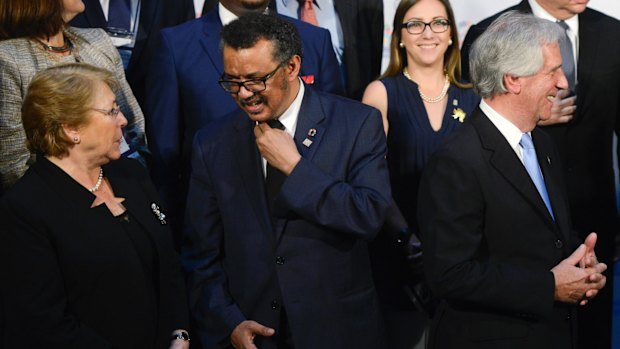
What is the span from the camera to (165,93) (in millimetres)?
4062

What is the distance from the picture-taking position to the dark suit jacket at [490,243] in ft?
10.0

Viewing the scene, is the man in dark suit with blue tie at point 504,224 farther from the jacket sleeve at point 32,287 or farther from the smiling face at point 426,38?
the jacket sleeve at point 32,287

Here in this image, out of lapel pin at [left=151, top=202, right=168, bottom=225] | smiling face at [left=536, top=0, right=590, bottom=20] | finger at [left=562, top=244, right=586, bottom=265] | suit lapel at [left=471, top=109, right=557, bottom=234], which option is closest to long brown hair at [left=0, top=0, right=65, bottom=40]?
lapel pin at [left=151, top=202, right=168, bottom=225]

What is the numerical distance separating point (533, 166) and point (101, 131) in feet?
4.62

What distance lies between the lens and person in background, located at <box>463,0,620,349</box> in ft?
14.9

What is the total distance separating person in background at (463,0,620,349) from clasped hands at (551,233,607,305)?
1420 mm

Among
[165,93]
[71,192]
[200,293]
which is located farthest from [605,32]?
[71,192]

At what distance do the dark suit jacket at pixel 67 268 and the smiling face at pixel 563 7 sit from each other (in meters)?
2.28

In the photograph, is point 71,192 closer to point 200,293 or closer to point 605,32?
point 200,293

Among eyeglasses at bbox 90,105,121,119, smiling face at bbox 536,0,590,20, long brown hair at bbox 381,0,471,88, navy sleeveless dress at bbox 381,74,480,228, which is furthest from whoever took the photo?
smiling face at bbox 536,0,590,20

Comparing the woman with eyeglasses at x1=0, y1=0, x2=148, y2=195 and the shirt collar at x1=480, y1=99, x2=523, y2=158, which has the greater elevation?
the shirt collar at x1=480, y1=99, x2=523, y2=158

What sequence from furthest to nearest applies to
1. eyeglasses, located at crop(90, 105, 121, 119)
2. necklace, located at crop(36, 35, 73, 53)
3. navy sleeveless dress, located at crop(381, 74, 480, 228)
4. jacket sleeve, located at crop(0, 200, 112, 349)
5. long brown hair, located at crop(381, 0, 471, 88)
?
1. long brown hair, located at crop(381, 0, 471, 88)
2. navy sleeveless dress, located at crop(381, 74, 480, 228)
3. necklace, located at crop(36, 35, 73, 53)
4. eyeglasses, located at crop(90, 105, 121, 119)
5. jacket sleeve, located at crop(0, 200, 112, 349)

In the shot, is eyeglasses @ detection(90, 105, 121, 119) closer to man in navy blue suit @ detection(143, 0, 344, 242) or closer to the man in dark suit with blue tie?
man in navy blue suit @ detection(143, 0, 344, 242)

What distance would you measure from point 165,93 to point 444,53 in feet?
4.04
